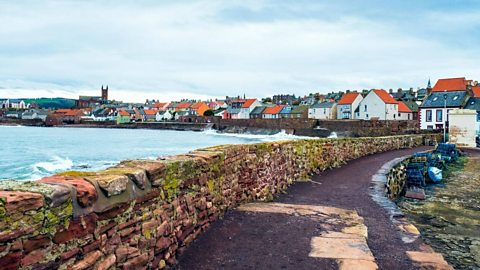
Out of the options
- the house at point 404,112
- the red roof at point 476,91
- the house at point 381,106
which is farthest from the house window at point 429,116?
the house at point 404,112

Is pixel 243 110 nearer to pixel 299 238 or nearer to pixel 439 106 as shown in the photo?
pixel 439 106

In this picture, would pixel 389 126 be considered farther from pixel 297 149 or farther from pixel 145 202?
pixel 145 202

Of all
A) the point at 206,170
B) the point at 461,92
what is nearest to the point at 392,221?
the point at 206,170

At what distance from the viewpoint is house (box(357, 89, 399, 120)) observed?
68.9 metres

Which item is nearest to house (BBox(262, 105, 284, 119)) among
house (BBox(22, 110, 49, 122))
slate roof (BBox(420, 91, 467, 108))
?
slate roof (BBox(420, 91, 467, 108))

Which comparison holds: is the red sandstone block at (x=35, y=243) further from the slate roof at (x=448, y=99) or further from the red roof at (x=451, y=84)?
the red roof at (x=451, y=84)

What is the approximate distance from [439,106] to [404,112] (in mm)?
21980

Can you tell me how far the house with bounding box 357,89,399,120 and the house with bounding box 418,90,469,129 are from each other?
53.5ft

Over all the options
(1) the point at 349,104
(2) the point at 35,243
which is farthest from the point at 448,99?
(2) the point at 35,243

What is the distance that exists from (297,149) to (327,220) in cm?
417

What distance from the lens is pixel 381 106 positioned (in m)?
69.3

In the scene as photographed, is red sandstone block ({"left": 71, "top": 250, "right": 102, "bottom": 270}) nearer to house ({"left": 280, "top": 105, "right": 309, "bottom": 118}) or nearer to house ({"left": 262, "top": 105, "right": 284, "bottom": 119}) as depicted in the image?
house ({"left": 280, "top": 105, "right": 309, "bottom": 118})

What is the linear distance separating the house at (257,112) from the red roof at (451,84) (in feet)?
190

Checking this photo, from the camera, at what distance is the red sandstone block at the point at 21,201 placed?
2621 millimetres
